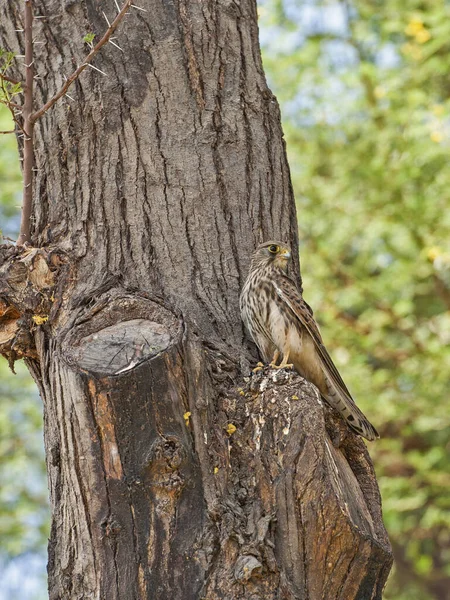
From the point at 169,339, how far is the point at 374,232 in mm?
5303

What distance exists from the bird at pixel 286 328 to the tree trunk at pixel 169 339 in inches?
4.6

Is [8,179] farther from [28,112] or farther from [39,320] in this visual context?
[39,320]

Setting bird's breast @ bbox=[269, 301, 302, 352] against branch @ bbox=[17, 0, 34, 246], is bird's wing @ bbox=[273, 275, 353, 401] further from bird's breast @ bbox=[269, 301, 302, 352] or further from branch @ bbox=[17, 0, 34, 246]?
branch @ bbox=[17, 0, 34, 246]

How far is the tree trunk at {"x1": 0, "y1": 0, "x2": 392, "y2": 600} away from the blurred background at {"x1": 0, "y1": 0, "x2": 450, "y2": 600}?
4.08 meters

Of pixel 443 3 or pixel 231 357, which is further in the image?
pixel 443 3

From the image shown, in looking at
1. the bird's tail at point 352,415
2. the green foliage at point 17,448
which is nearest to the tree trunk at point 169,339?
the bird's tail at point 352,415

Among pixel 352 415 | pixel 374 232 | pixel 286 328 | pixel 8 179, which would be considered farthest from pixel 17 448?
pixel 352 415

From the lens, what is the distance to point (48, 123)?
10.7 ft

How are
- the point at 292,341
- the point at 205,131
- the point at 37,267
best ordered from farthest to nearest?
the point at 292,341
the point at 205,131
the point at 37,267

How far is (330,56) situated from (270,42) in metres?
0.99

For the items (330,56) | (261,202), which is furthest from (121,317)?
(330,56)

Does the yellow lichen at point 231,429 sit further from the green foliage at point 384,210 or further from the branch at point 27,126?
the green foliage at point 384,210

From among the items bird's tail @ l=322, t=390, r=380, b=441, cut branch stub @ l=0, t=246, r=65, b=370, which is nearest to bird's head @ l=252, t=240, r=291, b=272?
bird's tail @ l=322, t=390, r=380, b=441

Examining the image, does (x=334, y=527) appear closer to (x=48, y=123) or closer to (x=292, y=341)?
(x=292, y=341)
